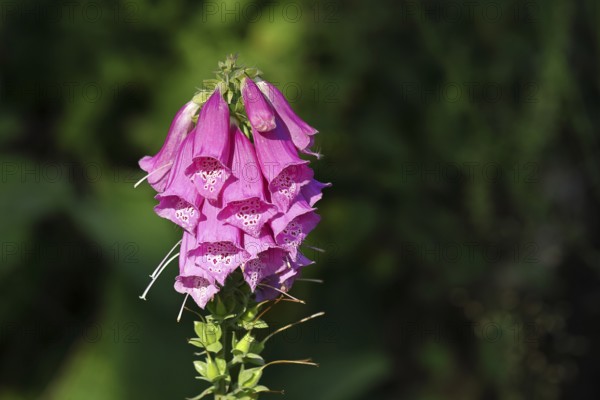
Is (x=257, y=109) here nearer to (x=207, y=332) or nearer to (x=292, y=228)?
(x=292, y=228)

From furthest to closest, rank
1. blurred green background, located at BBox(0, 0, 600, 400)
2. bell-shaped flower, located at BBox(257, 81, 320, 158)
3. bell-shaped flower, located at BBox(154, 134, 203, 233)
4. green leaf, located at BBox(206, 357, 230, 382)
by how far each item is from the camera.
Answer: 1. blurred green background, located at BBox(0, 0, 600, 400)
2. bell-shaped flower, located at BBox(257, 81, 320, 158)
3. bell-shaped flower, located at BBox(154, 134, 203, 233)
4. green leaf, located at BBox(206, 357, 230, 382)

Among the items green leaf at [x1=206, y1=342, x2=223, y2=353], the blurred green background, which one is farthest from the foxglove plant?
the blurred green background

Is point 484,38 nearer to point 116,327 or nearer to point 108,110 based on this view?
point 108,110

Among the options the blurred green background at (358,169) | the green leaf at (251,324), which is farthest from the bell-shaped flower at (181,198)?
the blurred green background at (358,169)

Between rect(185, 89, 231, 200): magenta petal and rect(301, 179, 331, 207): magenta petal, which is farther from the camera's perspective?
rect(301, 179, 331, 207): magenta petal

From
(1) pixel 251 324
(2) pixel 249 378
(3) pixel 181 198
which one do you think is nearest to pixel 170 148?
(3) pixel 181 198

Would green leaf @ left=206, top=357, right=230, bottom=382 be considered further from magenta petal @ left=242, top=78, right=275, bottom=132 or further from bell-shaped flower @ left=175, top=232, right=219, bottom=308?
magenta petal @ left=242, top=78, right=275, bottom=132

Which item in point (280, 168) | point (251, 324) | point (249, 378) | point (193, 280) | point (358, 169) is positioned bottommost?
point (249, 378)
